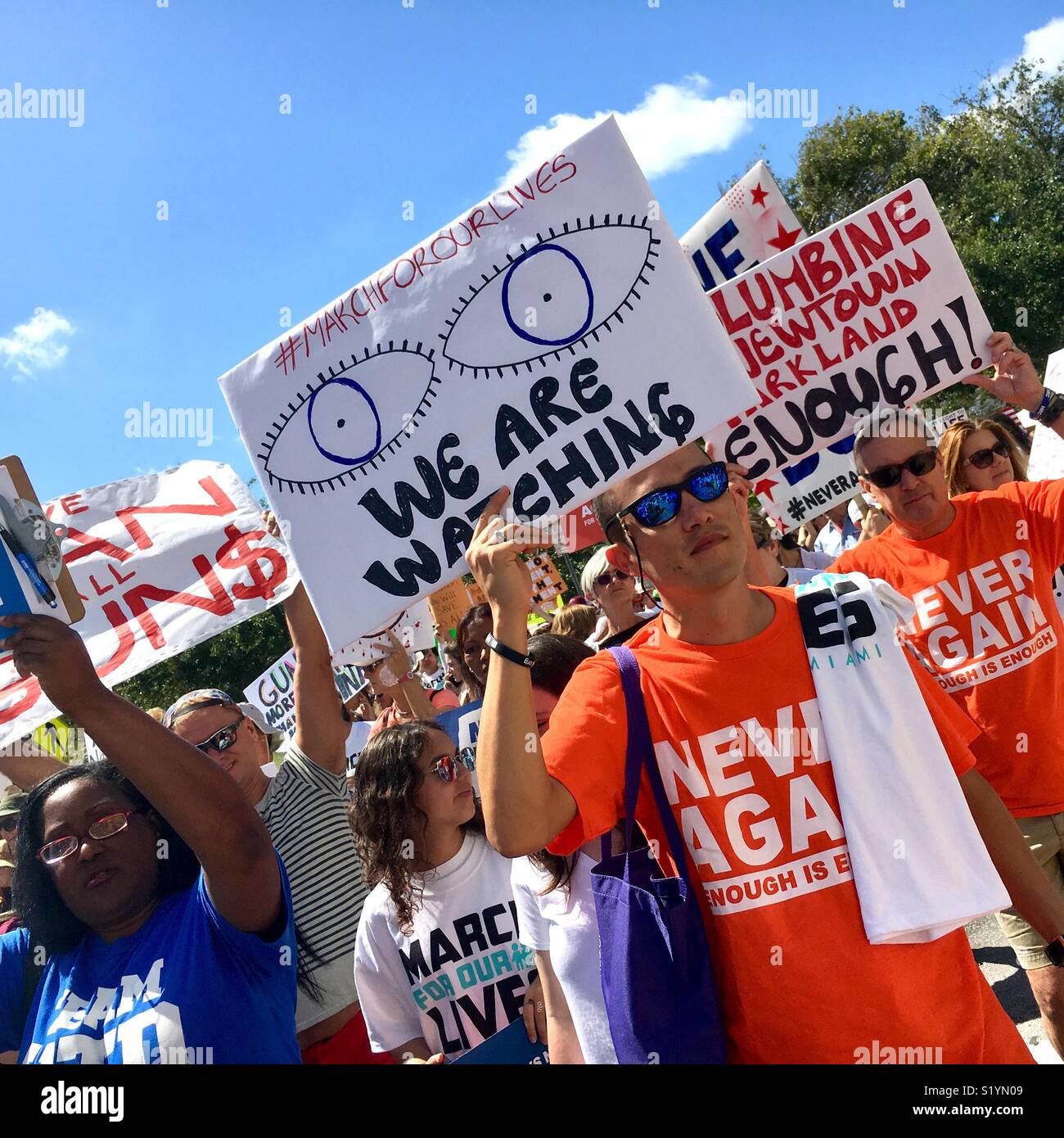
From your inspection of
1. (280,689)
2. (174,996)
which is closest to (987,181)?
(280,689)

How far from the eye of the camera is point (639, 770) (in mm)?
1938

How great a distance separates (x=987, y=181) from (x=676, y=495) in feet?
86.2

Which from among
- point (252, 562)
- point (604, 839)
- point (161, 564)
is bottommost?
point (604, 839)

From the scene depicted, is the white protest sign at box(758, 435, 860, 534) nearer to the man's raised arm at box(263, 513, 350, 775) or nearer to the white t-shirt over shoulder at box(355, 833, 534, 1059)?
the man's raised arm at box(263, 513, 350, 775)

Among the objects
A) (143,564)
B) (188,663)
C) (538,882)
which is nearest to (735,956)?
(538,882)

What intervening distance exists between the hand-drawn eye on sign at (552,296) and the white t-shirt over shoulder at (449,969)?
1.43m

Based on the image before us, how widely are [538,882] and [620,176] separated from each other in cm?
170

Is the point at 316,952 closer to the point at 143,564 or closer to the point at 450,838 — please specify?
the point at 450,838

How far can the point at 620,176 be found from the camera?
2.47m

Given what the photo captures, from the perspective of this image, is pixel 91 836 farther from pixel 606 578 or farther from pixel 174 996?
pixel 606 578

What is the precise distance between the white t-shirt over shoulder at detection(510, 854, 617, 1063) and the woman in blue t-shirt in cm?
58

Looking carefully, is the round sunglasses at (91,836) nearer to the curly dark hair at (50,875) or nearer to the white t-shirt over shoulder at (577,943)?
the curly dark hair at (50,875)

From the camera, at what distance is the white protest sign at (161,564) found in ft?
10.5
